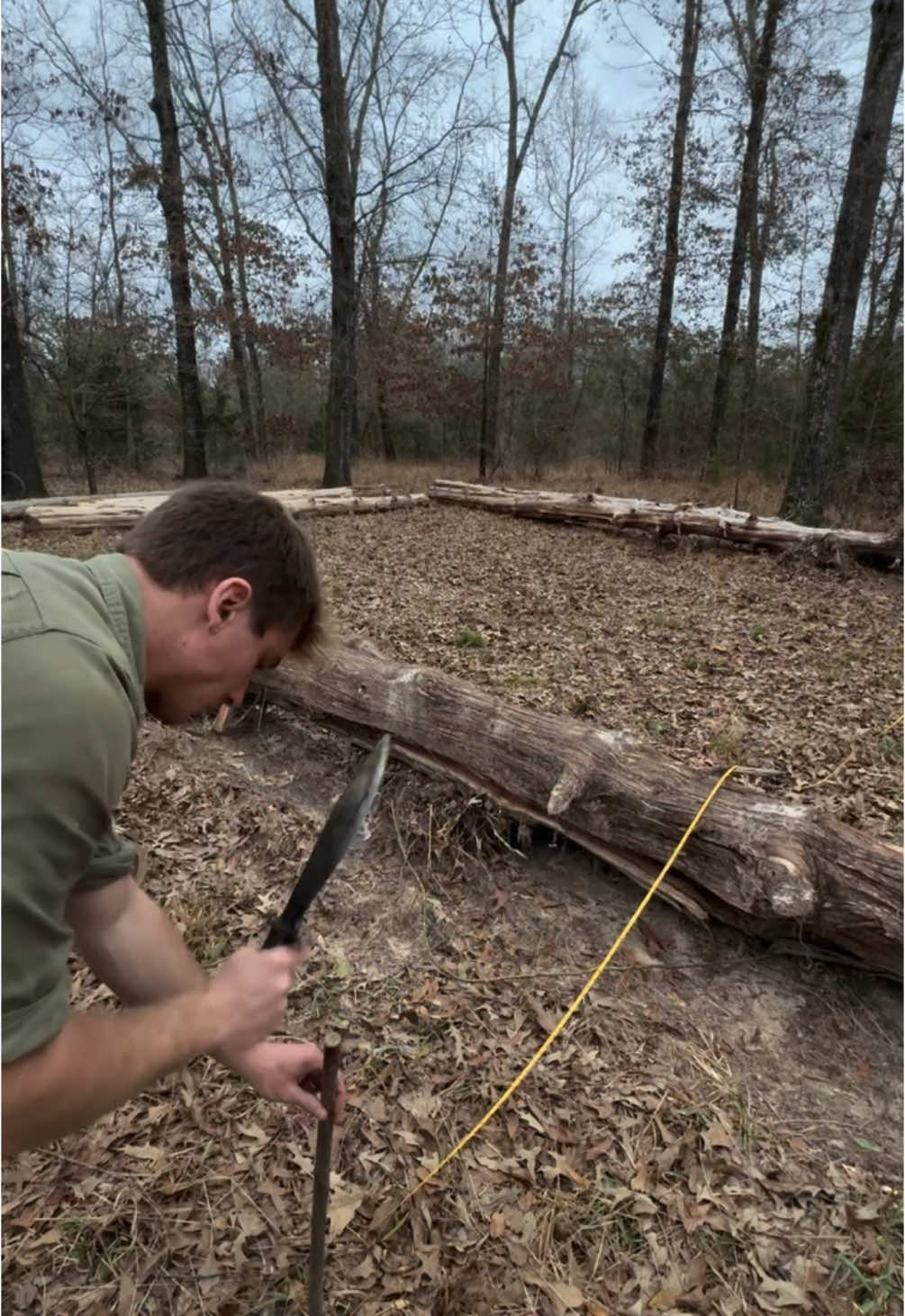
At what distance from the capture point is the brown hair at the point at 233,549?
4.45 feet

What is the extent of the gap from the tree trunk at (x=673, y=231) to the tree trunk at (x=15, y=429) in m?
13.4

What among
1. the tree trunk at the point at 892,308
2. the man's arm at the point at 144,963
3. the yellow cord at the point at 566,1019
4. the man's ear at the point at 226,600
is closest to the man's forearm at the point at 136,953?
the man's arm at the point at 144,963

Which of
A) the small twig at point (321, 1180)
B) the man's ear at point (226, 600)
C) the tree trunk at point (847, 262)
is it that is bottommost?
the small twig at point (321, 1180)

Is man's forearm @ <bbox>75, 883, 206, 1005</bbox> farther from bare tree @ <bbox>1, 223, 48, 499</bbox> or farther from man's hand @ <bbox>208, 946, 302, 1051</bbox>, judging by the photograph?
bare tree @ <bbox>1, 223, 48, 499</bbox>

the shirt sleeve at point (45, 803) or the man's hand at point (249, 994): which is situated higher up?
the shirt sleeve at point (45, 803)

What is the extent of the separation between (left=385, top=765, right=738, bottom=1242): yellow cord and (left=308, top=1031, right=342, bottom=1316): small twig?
36cm

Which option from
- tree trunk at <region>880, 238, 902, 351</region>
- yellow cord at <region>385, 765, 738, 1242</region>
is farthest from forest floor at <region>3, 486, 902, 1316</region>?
tree trunk at <region>880, 238, 902, 351</region>

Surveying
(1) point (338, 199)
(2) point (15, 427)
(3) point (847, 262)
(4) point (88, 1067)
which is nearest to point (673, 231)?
(1) point (338, 199)

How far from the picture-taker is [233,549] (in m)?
1.39

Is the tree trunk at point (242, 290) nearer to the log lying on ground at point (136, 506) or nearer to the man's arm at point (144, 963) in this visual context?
the log lying on ground at point (136, 506)

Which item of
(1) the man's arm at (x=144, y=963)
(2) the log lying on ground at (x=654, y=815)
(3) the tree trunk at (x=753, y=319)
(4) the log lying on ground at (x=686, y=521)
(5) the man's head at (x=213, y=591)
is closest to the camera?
(5) the man's head at (x=213, y=591)

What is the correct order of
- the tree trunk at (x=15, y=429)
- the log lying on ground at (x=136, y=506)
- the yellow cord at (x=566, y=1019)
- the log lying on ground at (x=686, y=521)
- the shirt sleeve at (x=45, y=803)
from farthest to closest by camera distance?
the tree trunk at (x=15, y=429) < the log lying on ground at (x=136, y=506) < the log lying on ground at (x=686, y=521) < the yellow cord at (x=566, y=1019) < the shirt sleeve at (x=45, y=803)

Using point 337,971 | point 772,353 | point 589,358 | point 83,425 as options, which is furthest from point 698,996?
point 589,358

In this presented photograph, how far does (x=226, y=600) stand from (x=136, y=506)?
386 inches
